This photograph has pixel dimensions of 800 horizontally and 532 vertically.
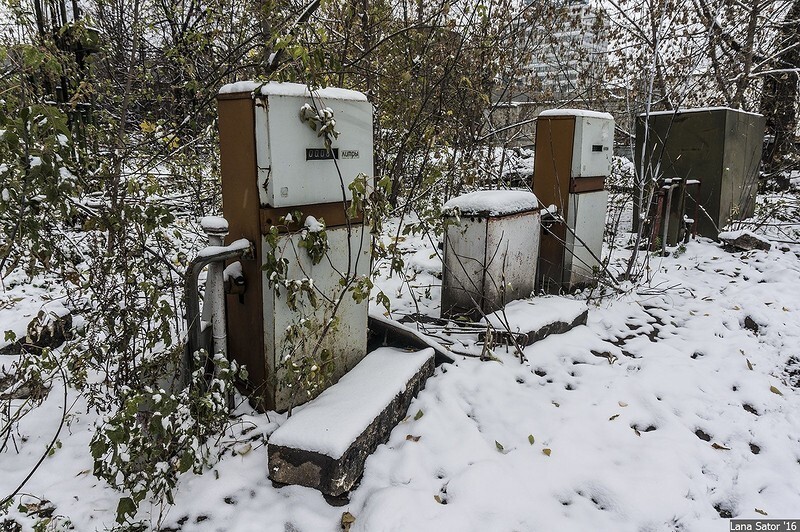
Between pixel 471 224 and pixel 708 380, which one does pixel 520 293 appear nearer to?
pixel 471 224

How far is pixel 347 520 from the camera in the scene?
228 cm

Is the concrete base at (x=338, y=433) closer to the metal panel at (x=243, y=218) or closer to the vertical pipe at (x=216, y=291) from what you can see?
the metal panel at (x=243, y=218)

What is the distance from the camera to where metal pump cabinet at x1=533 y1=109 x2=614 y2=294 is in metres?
4.84

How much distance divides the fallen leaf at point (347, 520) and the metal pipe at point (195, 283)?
1.12 metres

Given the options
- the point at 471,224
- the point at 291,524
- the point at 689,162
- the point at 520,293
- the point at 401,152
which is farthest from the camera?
the point at 689,162

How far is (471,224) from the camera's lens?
4.21m

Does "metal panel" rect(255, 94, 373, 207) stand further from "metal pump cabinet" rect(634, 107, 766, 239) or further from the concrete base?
"metal pump cabinet" rect(634, 107, 766, 239)

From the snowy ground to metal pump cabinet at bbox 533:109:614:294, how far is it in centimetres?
104

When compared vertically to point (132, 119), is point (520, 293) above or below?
below

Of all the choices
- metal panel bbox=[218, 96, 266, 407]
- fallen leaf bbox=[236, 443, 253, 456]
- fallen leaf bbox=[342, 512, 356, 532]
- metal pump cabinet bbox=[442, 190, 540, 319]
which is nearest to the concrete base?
fallen leaf bbox=[342, 512, 356, 532]

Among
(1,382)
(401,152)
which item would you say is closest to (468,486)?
(1,382)

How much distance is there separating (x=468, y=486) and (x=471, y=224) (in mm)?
2220

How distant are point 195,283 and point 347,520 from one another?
1330mm

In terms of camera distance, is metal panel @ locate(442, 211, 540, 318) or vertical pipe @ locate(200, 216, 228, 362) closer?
vertical pipe @ locate(200, 216, 228, 362)
